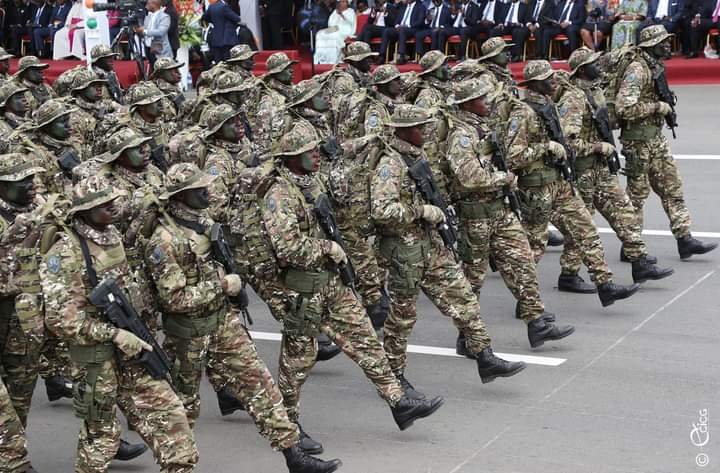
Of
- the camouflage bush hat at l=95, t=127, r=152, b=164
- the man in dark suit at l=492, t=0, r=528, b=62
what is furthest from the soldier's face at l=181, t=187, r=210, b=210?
the man in dark suit at l=492, t=0, r=528, b=62

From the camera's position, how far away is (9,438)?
23.0ft

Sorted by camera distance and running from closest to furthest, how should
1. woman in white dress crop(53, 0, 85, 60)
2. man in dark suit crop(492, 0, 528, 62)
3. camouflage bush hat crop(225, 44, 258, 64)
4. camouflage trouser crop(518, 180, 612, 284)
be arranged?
camouflage trouser crop(518, 180, 612, 284) → camouflage bush hat crop(225, 44, 258, 64) → man in dark suit crop(492, 0, 528, 62) → woman in white dress crop(53, 0, 85, 60)

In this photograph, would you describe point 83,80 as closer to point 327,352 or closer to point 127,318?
point 327,352

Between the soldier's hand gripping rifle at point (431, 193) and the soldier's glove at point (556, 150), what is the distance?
5.92ft

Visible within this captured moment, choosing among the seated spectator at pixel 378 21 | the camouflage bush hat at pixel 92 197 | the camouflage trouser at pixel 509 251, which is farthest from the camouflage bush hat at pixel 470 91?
the seated spectator at pixel 378 21

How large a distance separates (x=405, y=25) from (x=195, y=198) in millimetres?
17515

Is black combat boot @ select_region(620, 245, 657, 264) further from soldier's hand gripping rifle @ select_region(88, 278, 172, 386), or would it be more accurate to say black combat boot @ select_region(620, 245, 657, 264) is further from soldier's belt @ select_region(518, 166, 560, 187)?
soldier's hand gripping rifle @ select_region(88, 278, 172, 386)

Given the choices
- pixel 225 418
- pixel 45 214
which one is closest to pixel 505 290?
pixel 225 418

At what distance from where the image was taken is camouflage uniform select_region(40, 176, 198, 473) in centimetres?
646

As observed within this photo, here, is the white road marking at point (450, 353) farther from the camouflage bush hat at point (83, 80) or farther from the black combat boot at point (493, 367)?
the camouflage bush hat at point (83, 80)

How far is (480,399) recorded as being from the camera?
8.73 metres

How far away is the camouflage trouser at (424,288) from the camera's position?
848 centimetres

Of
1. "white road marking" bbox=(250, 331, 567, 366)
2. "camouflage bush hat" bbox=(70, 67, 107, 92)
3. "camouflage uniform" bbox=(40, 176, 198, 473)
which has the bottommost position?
"white road marking" bbox=(250, 331, 567, 366)

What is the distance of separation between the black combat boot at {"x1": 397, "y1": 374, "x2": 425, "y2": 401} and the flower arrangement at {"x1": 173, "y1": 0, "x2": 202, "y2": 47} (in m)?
16.8
